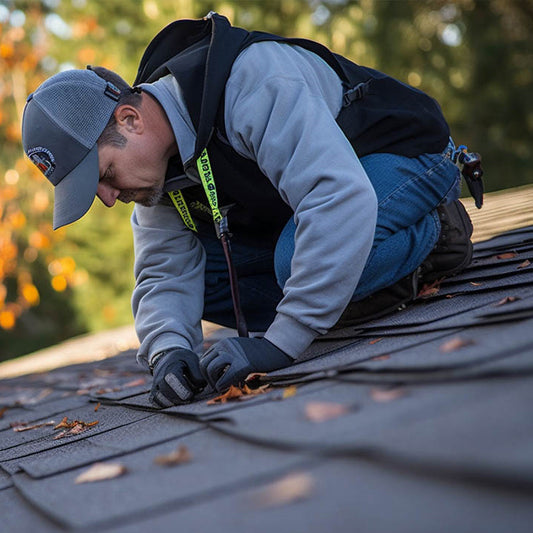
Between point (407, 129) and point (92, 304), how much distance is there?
1067 cm

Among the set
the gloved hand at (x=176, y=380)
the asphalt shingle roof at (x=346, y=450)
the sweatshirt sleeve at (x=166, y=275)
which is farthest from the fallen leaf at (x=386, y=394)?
the sweatshirt sleeve at (x=166, y=275)

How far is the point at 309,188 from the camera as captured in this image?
67.6 inches

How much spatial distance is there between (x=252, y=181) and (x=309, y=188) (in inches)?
14.5

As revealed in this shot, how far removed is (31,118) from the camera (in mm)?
2051

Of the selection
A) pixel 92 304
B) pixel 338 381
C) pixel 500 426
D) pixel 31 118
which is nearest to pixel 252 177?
pixel 31 118

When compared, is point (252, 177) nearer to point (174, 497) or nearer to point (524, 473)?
point (174, 497)

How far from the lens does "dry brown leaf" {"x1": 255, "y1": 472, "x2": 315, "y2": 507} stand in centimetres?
80

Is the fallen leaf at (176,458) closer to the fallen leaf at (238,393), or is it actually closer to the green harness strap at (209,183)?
the fallen leaf at (238,393)

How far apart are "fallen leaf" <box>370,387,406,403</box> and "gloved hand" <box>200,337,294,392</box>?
0.65 metres

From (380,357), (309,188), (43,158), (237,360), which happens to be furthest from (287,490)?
(43,158)

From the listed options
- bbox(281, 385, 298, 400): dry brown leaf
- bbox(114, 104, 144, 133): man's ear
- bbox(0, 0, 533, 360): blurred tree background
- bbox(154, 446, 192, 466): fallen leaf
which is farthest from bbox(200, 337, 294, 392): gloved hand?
bbox(0, 0, 533, 360): blurred tree background

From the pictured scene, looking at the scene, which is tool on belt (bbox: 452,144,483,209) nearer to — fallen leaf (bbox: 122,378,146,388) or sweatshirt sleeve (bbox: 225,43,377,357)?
sweatshirt sleeve (bbox: 225,43,377,357)

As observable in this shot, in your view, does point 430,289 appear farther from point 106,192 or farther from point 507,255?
point 106,192

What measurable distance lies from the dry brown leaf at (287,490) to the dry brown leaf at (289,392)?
44 cm
